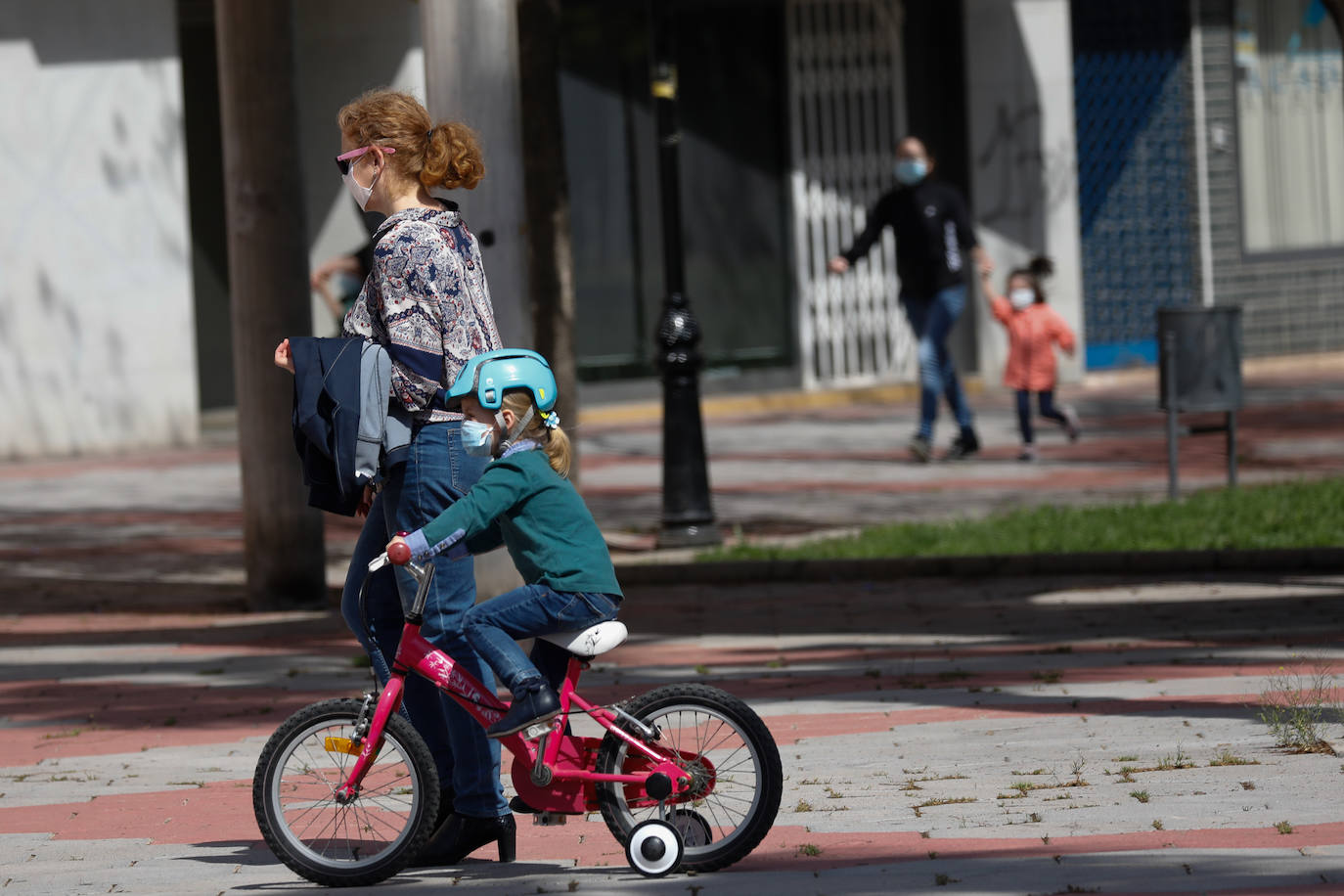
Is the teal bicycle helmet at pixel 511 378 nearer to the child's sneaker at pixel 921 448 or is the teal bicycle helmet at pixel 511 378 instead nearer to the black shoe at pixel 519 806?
the black shoe at pixel 519 806

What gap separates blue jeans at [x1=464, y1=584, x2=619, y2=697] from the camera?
5051 millimetres

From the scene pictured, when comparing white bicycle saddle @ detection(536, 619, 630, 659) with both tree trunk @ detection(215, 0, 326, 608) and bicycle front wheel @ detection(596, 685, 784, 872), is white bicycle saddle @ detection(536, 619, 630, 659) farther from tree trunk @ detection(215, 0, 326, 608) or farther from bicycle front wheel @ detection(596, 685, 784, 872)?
tree trunk @ detection(215, 0, 326, 608)

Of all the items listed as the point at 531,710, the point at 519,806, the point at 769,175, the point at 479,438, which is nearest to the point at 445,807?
the point at 519,806

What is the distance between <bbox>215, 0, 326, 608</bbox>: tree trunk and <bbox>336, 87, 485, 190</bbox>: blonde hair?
5092mm

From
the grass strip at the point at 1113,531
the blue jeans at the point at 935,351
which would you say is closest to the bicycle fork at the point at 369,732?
the grass strip at the point at 1113,531

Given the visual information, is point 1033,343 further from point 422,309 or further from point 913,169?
point 422,309

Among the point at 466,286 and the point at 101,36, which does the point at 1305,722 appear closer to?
the point at 466,286

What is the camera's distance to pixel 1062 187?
71.1ft

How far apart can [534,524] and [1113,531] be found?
21.1 ft

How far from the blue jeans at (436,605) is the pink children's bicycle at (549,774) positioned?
0.08 metres

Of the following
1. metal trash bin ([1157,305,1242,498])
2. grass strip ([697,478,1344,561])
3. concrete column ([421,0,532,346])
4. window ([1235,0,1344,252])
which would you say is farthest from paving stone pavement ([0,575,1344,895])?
window ([1235,0,1344,252])

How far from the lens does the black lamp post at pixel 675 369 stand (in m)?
11.7

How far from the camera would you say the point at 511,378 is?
5059 mm

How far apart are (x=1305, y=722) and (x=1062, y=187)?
1603 cm
